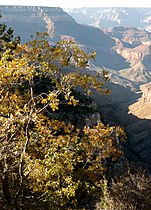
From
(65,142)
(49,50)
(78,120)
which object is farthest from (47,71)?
(78,120)

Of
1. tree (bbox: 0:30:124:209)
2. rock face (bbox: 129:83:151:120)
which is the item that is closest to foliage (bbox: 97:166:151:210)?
tree (bbox: 0:30:124:209)

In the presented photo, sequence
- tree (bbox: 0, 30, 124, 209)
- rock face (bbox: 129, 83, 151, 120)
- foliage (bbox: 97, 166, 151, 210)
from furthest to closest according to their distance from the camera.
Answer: rock face (bbox: 129, 83, 151, 120) < foliage (bbox: 97, 166, 151, 210) < tree (bbox: 0, 30, 124, 209)

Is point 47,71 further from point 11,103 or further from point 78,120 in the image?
point 78,120

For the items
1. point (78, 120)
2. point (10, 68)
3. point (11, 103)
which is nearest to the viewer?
point (10, 68)

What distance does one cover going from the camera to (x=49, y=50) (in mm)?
13383

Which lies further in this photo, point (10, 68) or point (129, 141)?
point (129, 141)

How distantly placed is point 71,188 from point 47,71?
4322mm

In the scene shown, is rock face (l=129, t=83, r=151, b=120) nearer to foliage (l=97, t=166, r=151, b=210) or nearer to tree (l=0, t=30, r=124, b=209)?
foliage (l=97, t=166, r=151, b=210)

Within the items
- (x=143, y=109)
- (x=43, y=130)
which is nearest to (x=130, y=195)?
(x=43, y=130)

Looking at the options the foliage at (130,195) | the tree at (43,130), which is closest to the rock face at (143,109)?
the foliage at (130,195)

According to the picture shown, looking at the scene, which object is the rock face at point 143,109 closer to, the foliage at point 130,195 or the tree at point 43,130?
the foliage at point 130,195

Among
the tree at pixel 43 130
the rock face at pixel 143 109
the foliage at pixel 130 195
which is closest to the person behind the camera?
the tree at pixel 43 130

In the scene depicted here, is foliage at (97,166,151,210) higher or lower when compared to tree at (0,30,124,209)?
lower

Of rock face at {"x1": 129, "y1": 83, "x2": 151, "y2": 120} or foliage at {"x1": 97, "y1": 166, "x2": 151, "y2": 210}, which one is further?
rock face at {"x1": 129, "y1": 83, "x2": 151, "y2": 120}
